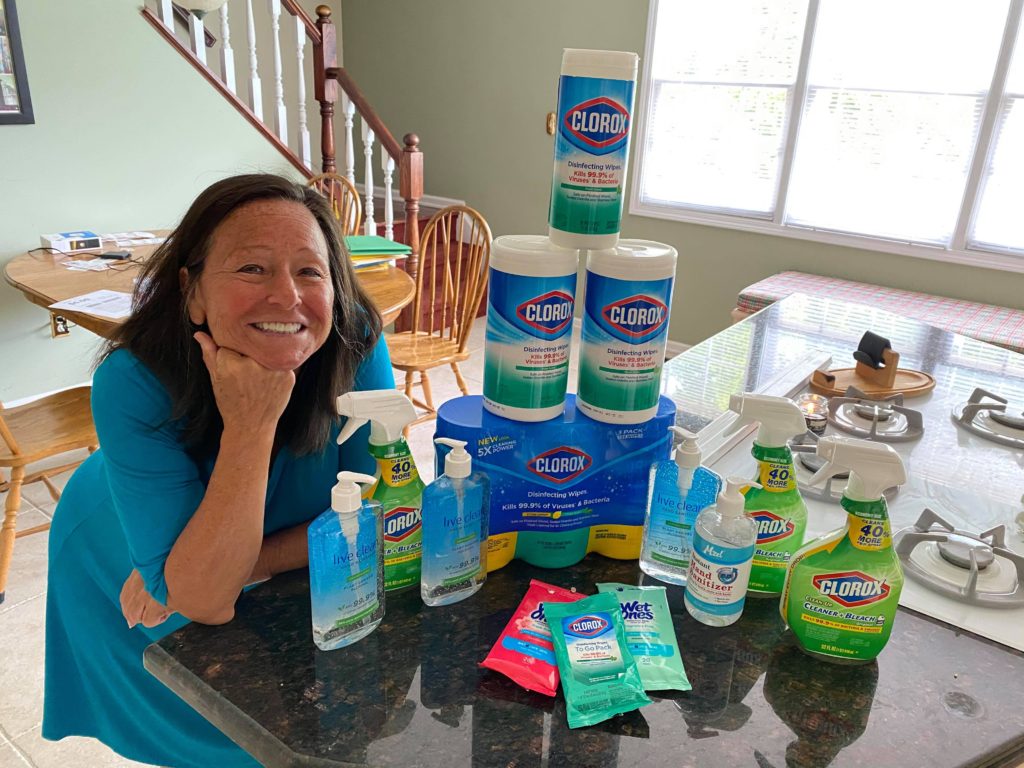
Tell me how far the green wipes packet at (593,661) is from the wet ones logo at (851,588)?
232mm

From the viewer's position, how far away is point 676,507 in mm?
982

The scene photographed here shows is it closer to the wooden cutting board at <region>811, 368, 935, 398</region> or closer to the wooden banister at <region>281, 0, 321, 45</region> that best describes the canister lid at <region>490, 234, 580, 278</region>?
the wooden cutting board at <region>811, 368, 935, 398</region>

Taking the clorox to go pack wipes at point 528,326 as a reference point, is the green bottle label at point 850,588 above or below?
below

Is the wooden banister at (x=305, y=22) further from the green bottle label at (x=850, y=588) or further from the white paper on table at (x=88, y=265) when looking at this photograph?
the green bottle label at (x=850, y=588)

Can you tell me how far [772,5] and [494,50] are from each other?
5.81ft

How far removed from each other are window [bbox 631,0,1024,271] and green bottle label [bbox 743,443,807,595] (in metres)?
3.52

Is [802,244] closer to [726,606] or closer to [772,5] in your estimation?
[772,5]

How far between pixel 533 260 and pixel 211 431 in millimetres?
534

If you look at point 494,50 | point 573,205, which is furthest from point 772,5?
point 573,205

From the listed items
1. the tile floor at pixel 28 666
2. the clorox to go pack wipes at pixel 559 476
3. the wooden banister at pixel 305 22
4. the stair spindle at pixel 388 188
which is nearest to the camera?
the clorox to go pack wipes at pixel 559 476

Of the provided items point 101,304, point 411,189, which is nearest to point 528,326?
point 101,304

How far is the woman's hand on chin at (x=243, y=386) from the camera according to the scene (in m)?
0.97

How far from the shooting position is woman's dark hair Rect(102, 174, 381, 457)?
104 cm

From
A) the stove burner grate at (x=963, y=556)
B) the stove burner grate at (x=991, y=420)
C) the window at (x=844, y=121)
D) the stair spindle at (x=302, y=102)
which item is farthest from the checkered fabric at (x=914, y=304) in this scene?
the stair spindle at (x=302, y=102)
